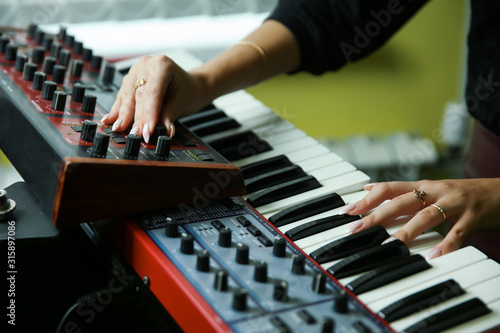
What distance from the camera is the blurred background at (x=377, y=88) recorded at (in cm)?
281

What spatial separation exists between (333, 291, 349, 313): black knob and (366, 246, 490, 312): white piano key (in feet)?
0.19

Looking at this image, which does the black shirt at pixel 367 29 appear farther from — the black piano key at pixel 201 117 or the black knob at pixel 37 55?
the black knob at pixel 37 55

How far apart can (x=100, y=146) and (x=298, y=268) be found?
0.38 metres

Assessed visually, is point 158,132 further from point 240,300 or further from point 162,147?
point 240,300

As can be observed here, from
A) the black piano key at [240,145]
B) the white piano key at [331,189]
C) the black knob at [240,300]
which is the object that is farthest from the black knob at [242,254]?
the black piano key at [240,145]

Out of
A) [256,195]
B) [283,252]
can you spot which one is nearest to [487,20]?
[256,195]

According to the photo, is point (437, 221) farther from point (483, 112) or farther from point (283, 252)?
point (483, 112)

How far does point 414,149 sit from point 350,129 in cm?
35

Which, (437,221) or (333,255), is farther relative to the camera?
(437,221)

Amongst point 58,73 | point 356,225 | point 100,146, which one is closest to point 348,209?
point 356,225

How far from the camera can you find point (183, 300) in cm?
87

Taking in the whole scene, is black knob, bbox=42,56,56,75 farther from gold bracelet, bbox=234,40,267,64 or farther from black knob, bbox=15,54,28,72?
gold bracelet, bbox=234,40,267,64

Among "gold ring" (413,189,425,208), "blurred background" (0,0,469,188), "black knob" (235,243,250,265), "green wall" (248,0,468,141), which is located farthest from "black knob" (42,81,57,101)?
"green wall" (248,0,468,141)

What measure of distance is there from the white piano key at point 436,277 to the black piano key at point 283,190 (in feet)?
1.01
